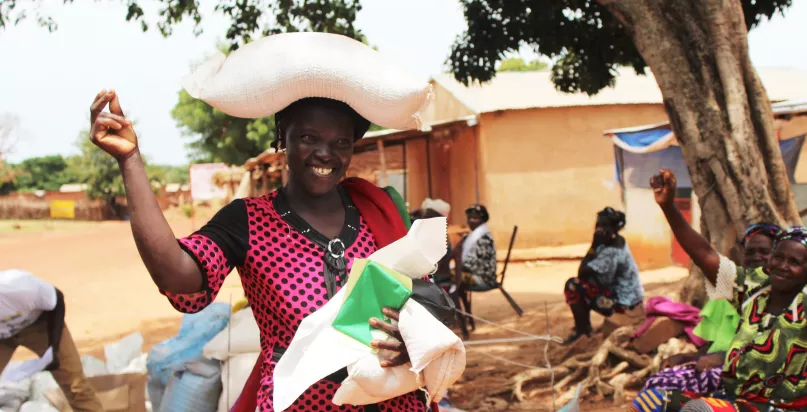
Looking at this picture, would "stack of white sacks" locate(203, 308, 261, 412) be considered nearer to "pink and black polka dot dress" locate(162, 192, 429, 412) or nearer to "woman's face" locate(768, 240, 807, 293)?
"pink and black polka dot dress" locate(162, 192, 429, 412)

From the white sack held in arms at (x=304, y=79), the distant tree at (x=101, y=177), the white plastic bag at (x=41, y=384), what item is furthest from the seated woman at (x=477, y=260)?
the distant tree at (x=101, y=177)

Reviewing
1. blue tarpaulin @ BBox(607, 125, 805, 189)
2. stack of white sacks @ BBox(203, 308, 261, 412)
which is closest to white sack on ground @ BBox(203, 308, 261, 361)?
stack of white sacks @ BBox(203, 308, 261, 412)

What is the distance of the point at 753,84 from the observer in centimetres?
501

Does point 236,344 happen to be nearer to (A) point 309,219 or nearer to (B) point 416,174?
(A) point 309,219

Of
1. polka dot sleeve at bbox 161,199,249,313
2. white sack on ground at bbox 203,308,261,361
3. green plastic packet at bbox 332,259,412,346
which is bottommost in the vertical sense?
white sack on ground at bbox 203,308,261,361

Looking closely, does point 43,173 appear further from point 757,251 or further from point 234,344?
point 757,251

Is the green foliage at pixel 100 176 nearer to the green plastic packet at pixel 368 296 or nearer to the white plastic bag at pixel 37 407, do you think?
the white plastic bag at pixel 37 407

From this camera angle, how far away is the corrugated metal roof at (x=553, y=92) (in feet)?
49.5

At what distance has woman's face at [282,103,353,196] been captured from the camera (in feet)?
5.97

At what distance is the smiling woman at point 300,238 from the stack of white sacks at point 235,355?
220cm

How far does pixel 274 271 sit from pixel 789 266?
2452mm

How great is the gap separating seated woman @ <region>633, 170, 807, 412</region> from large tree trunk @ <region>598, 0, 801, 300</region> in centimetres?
147

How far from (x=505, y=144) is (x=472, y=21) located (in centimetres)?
781

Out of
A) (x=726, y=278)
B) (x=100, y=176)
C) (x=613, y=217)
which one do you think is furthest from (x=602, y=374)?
(x=100, y=176)
